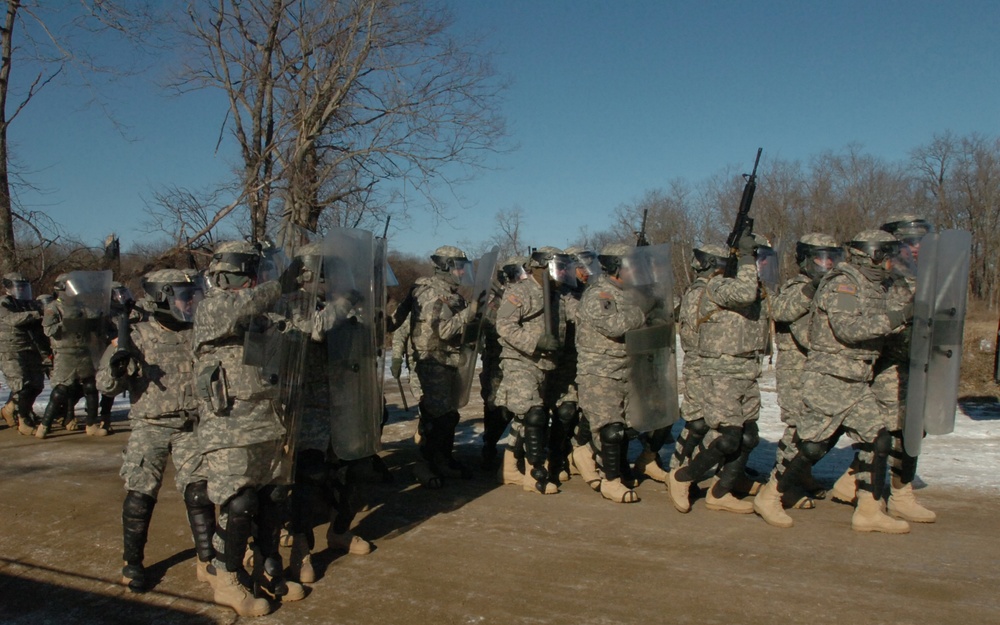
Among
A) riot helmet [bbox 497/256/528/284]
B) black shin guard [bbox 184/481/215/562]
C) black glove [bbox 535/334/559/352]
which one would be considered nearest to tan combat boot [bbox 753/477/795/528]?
black glove [bbox 535/334/559/352]

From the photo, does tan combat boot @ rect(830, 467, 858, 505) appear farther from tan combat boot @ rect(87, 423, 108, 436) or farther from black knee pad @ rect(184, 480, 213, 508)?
tan combat boot @ rect(87, 423, 108, 436)

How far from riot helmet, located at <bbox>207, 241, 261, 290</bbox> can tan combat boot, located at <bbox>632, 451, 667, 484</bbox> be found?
160 inches

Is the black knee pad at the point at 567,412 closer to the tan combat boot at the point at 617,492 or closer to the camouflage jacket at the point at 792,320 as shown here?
the tan combat boot at the point at 617,492

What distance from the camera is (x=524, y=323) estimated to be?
246 inches

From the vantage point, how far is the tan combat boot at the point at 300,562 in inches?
168

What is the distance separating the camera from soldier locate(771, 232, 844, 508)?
5559 millimetres

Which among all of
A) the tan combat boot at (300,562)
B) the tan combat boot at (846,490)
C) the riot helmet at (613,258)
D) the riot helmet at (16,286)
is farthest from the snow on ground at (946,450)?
the tan combat boot at (300,562)

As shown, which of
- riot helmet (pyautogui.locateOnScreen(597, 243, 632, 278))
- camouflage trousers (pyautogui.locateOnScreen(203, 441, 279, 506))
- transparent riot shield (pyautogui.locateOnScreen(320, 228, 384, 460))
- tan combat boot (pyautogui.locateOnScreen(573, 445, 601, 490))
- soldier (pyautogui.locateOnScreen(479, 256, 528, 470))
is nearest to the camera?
camouflage trousers (pyautogui.locateOnScreen(203, 441, 279, 506))

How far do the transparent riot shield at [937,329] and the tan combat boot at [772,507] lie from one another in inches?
37.5

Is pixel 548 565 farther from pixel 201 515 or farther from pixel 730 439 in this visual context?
pixel 201 515

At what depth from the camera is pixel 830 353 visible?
500 centimetres

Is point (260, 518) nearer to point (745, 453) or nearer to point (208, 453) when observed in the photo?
point (208, 453)

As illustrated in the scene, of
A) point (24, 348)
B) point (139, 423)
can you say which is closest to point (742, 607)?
point (139, 423)

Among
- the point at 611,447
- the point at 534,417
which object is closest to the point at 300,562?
the point at 534,417
